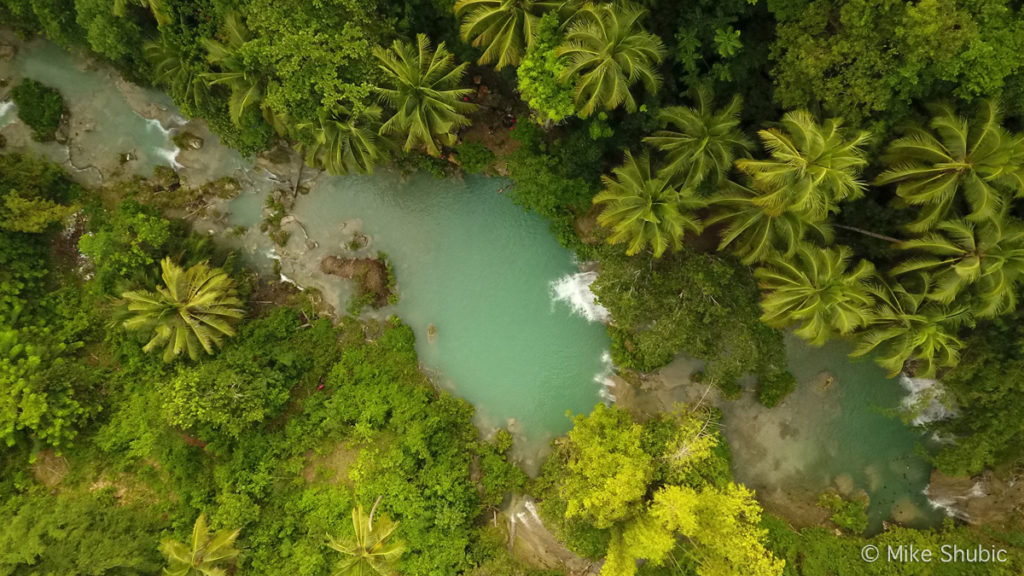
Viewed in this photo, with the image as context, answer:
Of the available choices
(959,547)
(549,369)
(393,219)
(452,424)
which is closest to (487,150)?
(393,219)

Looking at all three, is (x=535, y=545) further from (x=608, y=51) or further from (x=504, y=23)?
(x=504, y=23)

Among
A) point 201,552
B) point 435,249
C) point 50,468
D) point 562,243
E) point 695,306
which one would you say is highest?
point 562,243

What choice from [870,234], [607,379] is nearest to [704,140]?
[870,234]

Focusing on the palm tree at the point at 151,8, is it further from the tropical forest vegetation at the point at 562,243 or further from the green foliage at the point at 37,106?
the green foliage at the point at 37,106

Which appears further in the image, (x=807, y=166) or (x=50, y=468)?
(x=50, y=468)

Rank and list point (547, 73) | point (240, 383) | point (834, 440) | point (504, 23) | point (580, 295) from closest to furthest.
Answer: point (547, 73) → point (504, 23) → point (240, 383) → point (834, 440) → point (580, 295)

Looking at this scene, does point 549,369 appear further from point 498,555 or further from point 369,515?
point 369,515

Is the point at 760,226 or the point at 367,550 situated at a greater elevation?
the point at 760,226
